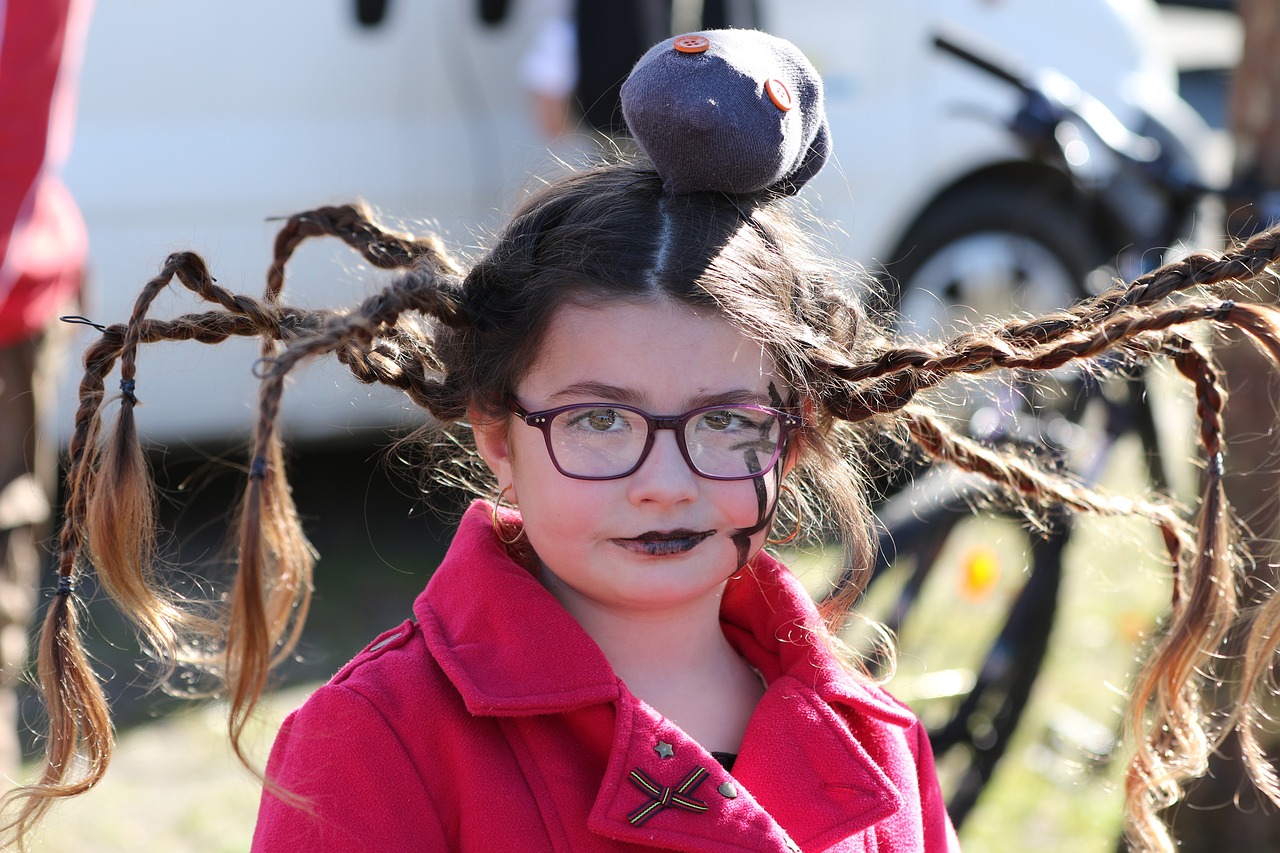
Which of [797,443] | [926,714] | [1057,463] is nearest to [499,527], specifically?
[797,443]

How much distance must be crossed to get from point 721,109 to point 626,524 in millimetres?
443

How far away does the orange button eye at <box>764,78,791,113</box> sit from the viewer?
1434 millimetres

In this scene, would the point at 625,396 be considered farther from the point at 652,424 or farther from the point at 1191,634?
the point at 1191,634

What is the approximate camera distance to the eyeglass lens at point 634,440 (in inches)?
55.5

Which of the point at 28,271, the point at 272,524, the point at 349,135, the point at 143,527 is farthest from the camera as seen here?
the point at 349,135

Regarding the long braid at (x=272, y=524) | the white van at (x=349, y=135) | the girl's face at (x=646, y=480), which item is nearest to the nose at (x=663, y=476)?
the girl's face at (x=646, y=480)

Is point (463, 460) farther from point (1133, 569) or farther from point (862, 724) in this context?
point (1133, 569)

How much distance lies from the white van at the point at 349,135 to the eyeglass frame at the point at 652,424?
2.01 m

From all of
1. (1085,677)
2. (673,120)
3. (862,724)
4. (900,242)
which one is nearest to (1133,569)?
(1085,677)

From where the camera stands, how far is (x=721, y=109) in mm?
1405

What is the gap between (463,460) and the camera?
191 centimetres

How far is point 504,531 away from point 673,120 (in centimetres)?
54

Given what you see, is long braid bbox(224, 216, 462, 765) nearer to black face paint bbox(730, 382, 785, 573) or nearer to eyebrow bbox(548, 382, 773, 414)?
eyebrow bbox(548, 382, 773, 414)

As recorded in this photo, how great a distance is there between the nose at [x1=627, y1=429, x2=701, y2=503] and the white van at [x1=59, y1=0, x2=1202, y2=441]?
2.09m
